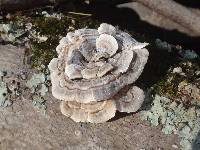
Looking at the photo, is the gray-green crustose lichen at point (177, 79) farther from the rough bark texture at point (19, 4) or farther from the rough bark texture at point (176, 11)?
the rough bark texture at point (19, 4)

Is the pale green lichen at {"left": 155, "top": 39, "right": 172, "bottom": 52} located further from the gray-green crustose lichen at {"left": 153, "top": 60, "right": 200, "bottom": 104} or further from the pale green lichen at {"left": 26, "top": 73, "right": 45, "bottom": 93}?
the pale green lichen at {"left": 26, "top": 73, "right": 45, "bottom": 93}

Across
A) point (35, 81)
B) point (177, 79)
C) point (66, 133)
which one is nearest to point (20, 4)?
point (35, 81)

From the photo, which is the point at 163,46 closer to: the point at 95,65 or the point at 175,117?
the point at 175,117

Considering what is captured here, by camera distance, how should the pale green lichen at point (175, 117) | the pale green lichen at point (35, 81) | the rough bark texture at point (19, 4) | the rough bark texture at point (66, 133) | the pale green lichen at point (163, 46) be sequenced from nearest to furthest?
the rough bark texture at point (66, 133)
the pale green lichen at point (175, 117)
the pale green lichen at point (35, 81)
the pale green lichen at point (163, 46)
the rough bark texture at point (19, 4)

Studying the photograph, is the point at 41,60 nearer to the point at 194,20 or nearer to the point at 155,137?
the point at 155,137

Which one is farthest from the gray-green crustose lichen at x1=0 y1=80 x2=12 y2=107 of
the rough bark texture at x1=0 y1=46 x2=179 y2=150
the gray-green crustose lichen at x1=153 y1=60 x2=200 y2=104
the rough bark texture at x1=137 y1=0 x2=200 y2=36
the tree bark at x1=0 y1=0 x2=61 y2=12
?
the rough bark texture at x1=137 y1=0 x2=200 y2=36

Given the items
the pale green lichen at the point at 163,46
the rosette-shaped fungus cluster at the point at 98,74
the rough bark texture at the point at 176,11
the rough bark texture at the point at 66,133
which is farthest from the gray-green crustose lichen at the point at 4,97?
the rough bark texture at the point at 176,11
